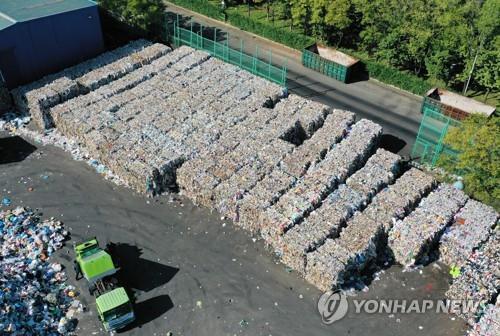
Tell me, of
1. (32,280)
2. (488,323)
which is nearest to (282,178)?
(488,323)

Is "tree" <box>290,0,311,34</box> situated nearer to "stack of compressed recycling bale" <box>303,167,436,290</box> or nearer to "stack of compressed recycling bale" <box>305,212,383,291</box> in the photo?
"stack of compressed recycling bale" <box>303,167,436,290</box>

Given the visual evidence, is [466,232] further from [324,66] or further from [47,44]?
[47,44]

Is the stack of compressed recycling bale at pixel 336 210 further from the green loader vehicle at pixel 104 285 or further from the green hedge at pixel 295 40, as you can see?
the green hedge at pixel 295 40

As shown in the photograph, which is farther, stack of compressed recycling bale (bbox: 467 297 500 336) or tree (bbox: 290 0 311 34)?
tree (bbox: 290 0 311 34)

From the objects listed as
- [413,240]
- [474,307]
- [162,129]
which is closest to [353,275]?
[413,240]

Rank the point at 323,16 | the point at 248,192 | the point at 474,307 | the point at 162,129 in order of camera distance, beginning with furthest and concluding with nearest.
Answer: the point at 323,16 < the point at 162,129 < the point at 248,192 < the point at 474,307

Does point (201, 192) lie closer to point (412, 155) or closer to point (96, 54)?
point (412, 155)

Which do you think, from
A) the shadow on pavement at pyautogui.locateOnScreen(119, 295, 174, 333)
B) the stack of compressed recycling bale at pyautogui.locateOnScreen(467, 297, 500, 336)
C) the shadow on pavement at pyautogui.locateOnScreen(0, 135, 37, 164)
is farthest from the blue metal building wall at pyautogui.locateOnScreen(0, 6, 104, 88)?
the stack of compressed recycling bale at pyautogui.locateOnScreen(467, 297, 500, 336)
